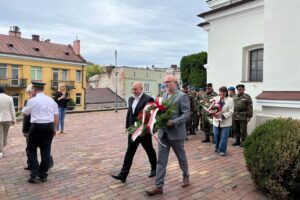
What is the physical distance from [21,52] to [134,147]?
36152 mm

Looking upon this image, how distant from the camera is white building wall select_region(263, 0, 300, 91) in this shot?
6324mm

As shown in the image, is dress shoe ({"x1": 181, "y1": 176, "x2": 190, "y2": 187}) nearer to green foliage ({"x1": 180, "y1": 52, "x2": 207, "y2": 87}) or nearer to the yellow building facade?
green foliage ({"x1": 180, "y1": 52, "x2": 207, "y2": 87})

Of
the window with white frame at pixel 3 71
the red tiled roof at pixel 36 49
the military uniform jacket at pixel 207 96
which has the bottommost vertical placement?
the military uniform jacket at pixel 207 96

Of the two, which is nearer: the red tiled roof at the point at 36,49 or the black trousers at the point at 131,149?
the black trousers at the point at 131,149

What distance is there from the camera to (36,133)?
544 cm

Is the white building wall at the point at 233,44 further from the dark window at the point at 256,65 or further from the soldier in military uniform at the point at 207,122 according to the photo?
the soldier in military uniform at the point at 207,122

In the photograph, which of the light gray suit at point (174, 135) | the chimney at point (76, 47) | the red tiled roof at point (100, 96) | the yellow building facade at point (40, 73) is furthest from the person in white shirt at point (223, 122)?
the red tiled roof at point (100, 96)

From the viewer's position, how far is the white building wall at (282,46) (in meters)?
6.32

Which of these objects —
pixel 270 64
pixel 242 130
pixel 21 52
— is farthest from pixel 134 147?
pixel 21 52

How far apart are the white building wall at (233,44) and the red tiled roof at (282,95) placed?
3.87 m

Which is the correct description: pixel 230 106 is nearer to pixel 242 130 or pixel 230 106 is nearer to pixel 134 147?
pixel 242 130

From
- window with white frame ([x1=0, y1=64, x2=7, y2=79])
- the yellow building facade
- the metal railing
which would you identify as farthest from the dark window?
the metal railing

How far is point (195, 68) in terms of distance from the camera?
57.8 feet

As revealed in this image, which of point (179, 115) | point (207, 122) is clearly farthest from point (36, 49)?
point (179, 115)
